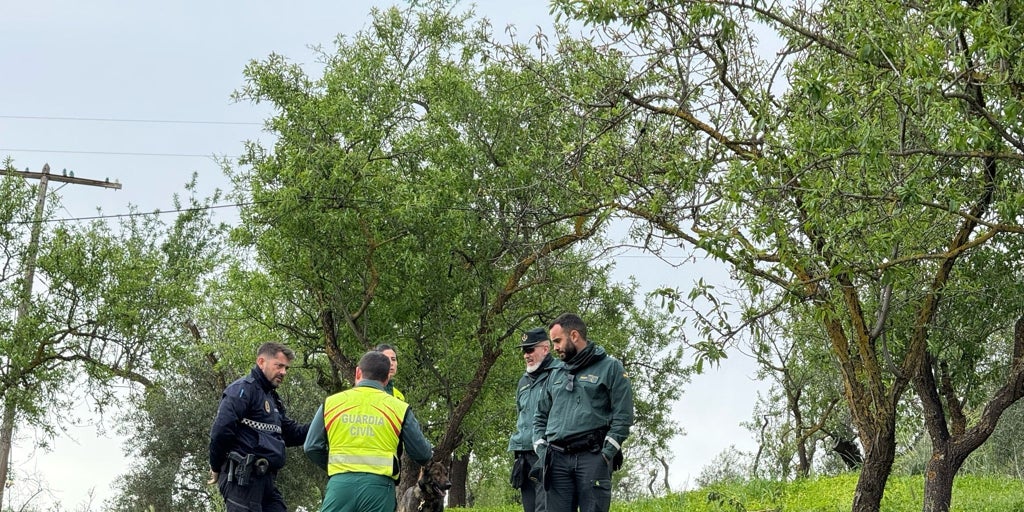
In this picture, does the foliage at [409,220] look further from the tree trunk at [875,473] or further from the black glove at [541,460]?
the black glove at [541,460]

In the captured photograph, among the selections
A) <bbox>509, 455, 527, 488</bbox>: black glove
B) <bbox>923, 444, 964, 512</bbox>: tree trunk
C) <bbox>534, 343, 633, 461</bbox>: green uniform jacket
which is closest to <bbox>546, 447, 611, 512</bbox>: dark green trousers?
<bbox>534, 343, 633, 461</bbox>: green uniform jacket

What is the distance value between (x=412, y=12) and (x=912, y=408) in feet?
50.8

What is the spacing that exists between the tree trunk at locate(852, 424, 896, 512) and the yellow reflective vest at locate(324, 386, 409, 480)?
9524 millimetres

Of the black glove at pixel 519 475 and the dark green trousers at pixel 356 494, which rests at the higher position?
the black glove at pixel 519 475

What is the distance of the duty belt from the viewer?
912 cm

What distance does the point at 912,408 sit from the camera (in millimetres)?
26547

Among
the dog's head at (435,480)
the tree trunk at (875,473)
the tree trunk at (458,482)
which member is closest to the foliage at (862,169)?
the tree trunk at (875,473)

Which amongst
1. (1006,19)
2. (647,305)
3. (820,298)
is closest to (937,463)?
(820,298)

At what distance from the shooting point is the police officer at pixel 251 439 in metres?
8.97

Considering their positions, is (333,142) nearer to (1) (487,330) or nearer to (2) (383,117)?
(2) (383,117)

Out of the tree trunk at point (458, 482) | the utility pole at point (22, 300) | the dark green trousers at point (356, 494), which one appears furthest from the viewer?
the tree trunk at point (458, 482)

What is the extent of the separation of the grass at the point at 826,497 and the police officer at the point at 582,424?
661 cm

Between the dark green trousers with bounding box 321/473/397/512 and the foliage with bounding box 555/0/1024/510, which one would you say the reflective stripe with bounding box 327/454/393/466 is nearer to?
the dark green trousers with bounding box 321/473/397/512

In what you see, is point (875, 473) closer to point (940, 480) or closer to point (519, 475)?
point (940, 480)
